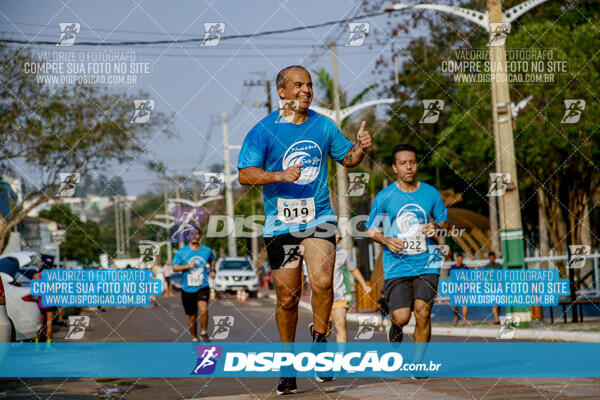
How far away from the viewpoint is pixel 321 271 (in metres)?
6.36

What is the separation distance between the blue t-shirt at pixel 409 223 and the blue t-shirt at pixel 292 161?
1684 mm

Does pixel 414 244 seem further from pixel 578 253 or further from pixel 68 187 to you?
pixel 578 253

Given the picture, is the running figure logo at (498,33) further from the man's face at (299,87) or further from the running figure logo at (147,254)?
the man's face at (299,87)

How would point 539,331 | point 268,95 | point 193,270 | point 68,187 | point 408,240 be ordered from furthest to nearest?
1. point 268,95
2. point 539,331
3. point 193,270
4. point 68,187
5. point 408,240

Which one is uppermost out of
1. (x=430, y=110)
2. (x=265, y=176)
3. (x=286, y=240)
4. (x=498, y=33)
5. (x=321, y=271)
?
(x=498, y=33)

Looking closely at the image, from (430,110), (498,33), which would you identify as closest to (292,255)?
(430,110)

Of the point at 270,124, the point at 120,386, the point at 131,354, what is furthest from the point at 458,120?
the point at 270,124

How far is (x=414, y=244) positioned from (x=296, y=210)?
1826 millimetres

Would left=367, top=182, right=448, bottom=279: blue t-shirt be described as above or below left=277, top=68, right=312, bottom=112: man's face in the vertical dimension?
below

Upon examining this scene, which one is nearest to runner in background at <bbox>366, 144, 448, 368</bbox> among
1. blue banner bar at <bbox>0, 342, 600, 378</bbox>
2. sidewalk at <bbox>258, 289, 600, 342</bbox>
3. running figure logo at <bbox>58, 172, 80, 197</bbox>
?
blue banner bar at <bbox>0, 342, 600, 378</bbox>

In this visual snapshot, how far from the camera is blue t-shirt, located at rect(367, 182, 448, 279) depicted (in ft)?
25.9

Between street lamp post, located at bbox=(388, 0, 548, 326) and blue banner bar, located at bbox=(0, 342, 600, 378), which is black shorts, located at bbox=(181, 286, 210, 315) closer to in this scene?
blue banner bar, located at bbox=(0, 342, 600, 378)

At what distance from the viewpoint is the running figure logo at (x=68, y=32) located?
11578 mm

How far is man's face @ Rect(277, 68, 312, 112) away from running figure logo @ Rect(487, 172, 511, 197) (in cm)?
958
